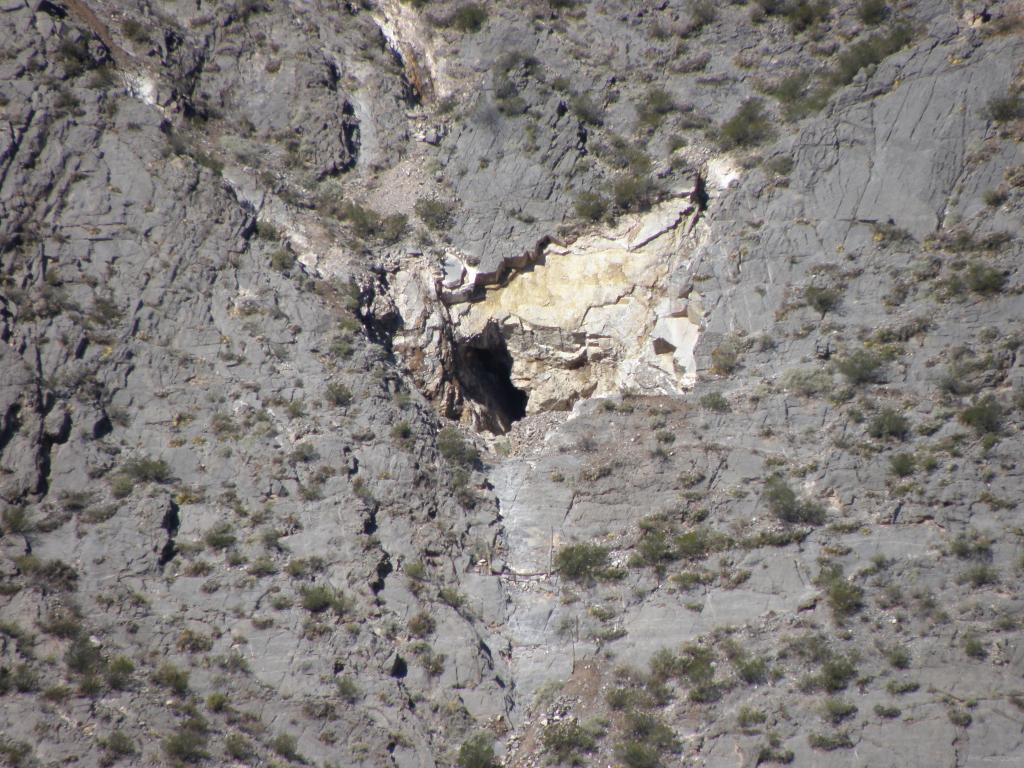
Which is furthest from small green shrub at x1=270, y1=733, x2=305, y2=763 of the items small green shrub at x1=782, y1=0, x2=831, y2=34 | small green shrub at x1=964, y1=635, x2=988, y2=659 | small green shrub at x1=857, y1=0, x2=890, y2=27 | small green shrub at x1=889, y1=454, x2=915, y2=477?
small green shrub at x1=857, y1=0, x2=890, y2=27

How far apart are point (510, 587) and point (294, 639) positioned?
361 centimetres

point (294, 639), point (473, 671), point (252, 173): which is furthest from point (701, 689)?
point (252, 173)

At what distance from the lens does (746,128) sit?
19.8 metres

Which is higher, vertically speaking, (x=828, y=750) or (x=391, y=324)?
(x=391, y=324)

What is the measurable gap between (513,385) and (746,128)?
24.1 feet

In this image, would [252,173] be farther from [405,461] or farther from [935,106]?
[935,106]

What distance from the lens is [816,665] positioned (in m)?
13.8

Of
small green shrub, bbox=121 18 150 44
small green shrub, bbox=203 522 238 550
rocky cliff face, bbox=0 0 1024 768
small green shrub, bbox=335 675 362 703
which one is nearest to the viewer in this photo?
rocky cliff face, bbox=0 0 1024 768

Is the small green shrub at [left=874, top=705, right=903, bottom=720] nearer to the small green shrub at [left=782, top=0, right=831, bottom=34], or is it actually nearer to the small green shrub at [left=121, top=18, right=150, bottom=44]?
the small green shrub at [left=782, top=0, right=831, bottom=34]

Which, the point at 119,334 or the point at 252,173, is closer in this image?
the point at 119,334

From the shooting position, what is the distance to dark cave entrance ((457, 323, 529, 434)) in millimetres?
19562

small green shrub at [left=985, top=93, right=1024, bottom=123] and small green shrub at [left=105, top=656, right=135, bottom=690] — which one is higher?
small green shrub at [left=985, top=93, right=1024, bottom=123]

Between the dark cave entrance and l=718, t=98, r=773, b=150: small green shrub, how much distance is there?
6.38 meters

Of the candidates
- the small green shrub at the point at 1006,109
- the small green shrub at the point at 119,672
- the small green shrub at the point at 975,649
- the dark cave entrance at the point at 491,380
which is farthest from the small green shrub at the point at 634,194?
the small green shrub at the point at 119,672
